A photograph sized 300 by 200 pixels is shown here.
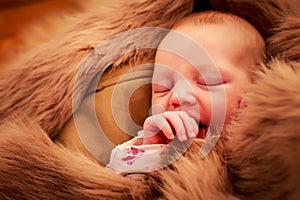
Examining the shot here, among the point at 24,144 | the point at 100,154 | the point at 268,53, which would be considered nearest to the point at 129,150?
the point at 100,154

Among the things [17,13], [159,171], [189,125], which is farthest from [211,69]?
[17,13]

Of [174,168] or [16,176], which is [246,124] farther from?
[16,176]

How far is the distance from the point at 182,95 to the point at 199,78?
4 cm

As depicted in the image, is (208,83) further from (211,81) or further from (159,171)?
(159,171)

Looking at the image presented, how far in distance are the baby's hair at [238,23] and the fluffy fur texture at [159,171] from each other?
2 cm

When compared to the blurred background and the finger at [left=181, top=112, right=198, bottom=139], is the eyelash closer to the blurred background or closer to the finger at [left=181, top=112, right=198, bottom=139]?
the finger at [left=181, top=112, right=198, bottom=139]

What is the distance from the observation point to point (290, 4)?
875 mm

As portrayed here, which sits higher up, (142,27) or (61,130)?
(142,27)

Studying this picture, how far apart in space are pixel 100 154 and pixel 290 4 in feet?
1.30

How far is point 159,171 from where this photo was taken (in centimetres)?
69

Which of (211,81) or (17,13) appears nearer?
(211,81)

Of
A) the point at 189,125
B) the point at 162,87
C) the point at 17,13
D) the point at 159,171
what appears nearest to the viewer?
the point at 159,171

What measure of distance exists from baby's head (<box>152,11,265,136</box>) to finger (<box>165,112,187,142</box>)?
0.18 ft

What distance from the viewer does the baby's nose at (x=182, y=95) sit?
848 millimetres
